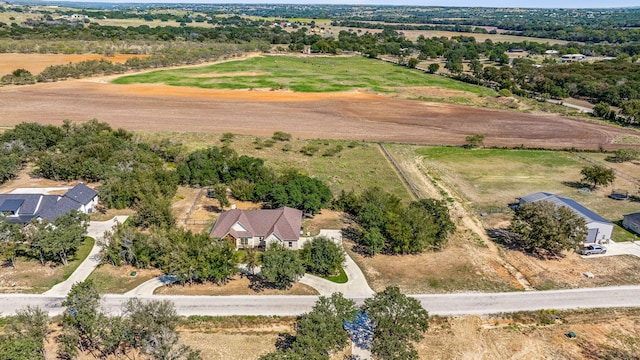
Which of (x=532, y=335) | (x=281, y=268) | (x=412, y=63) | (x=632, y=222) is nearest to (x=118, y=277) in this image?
(x=281, y=268)

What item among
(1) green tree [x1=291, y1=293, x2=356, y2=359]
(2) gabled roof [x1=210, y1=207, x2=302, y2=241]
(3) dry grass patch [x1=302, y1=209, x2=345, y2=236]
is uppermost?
(1) green tree [x1=291, y1=293, x2=356, y2=359]

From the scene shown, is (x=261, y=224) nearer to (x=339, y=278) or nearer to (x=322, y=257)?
(x=322, y=257)

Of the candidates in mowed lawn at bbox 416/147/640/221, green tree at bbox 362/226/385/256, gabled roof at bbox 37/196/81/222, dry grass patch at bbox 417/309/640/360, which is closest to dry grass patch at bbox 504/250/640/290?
dry grass patch at bbox 417/309/640/360

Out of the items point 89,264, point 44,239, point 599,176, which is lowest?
point 89,264

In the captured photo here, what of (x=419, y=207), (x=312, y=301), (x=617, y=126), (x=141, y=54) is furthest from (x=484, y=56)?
(x=312, y=301)

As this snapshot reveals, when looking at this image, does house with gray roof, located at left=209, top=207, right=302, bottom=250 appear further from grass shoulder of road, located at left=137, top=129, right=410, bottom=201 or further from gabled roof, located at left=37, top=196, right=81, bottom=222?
gabled roof, located at left=37, top=196, right=81, bottom=222

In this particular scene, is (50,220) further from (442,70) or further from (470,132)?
(442,70)
